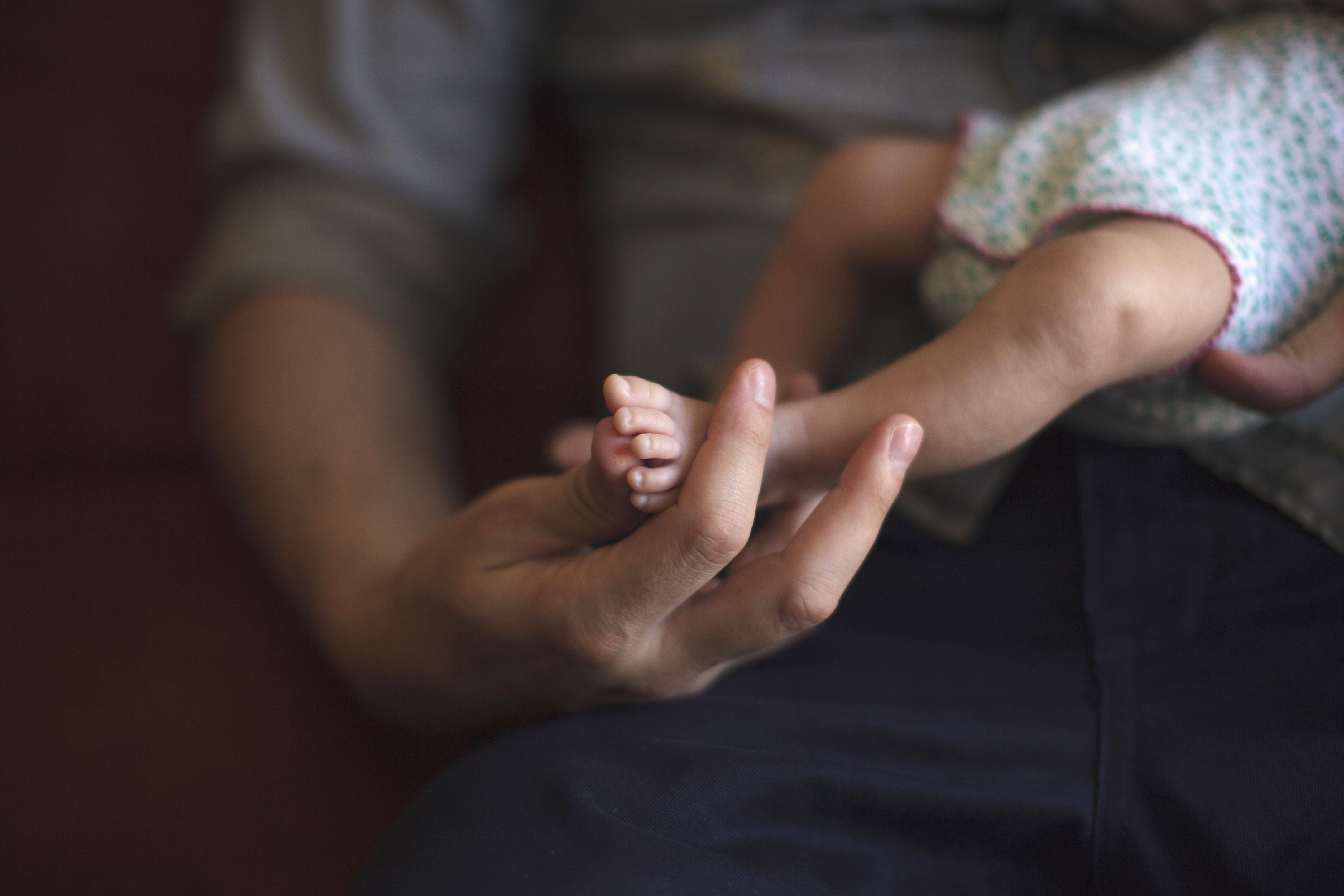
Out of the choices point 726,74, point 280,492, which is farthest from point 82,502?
point 726,74

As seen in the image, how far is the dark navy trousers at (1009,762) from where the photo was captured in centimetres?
41

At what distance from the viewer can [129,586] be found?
78cm

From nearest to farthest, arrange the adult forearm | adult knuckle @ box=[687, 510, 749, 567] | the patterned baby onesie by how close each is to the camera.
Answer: adult knuckle @ box=[687, 510, 749, 567]
the patterned baby onesie
the adult forearm

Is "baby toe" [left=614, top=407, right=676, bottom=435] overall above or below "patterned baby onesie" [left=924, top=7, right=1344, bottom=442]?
below

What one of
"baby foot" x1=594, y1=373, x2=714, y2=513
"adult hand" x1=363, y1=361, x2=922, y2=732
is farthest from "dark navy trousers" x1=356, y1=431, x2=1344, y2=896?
"baby foot" x1=594, y1=373, x2=714, y2=513

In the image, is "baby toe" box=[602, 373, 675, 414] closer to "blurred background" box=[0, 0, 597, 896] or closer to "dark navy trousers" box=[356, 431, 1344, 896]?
"dark navy trousers" box=[356, 431, 1344, 896]

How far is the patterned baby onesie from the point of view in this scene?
52cm

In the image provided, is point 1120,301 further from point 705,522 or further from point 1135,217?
point 705,522

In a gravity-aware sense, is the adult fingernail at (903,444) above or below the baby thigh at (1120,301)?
below

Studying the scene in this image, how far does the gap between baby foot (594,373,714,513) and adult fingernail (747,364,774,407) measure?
0.04 meters

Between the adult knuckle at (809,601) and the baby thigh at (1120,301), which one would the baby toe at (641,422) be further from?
the baby thigh at (1120,301)

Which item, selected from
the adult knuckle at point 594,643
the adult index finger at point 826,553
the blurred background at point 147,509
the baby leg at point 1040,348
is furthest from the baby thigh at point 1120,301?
the blurred background at point 147,509

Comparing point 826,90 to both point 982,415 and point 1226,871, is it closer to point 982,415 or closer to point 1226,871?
point 982,415

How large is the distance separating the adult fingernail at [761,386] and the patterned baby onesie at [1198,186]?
0.75ft
